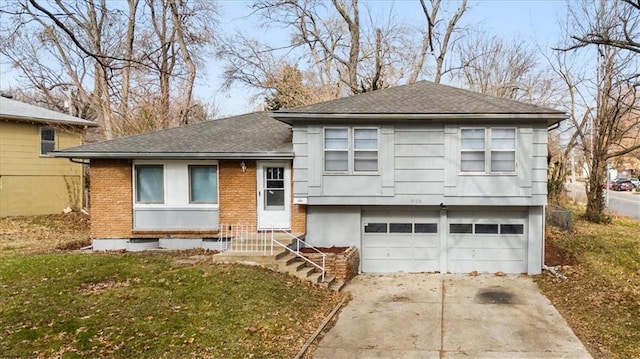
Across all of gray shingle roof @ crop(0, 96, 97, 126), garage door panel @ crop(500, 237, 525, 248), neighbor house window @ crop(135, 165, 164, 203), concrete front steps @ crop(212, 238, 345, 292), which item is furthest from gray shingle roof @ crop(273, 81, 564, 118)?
gray shingle roof @ crop(0, 96, 97, 126)

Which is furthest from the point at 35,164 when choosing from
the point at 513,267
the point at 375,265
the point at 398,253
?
the point at 513,267

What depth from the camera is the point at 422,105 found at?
43.2 ft

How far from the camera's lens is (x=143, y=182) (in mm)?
13938

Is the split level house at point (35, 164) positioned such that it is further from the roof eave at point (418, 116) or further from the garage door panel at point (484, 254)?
the garage door panel at point (484, 254)

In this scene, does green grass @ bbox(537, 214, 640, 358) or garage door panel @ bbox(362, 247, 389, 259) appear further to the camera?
garage door panel @ bbox(362, 247, 389, 259)

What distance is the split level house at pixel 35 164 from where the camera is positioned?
65.9 ft

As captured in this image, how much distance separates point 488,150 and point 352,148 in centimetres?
391

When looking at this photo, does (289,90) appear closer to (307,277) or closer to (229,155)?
(229,155)

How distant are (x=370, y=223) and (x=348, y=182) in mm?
1613

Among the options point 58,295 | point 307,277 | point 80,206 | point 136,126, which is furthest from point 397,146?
point 80,206

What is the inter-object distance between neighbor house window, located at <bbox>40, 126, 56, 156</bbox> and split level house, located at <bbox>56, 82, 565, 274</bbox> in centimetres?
990

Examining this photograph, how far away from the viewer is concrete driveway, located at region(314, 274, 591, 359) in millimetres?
7711

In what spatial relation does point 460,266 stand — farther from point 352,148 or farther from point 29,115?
point 29,115

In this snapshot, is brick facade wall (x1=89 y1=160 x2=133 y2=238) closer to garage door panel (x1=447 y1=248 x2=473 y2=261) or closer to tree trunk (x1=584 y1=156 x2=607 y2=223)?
garage door panel (x1=447 y1=248 x2=473 y2=261)
